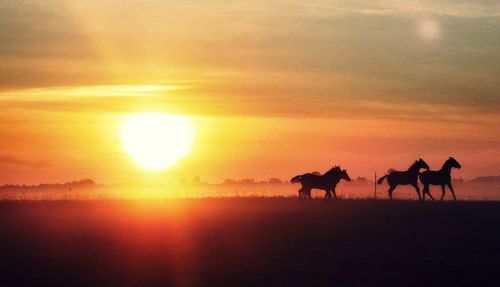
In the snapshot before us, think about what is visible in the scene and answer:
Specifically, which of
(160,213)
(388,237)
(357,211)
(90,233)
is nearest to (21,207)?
(160,213)

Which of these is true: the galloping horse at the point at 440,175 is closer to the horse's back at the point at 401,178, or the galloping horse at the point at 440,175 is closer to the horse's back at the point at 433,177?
the horse's back at the point at 433,177

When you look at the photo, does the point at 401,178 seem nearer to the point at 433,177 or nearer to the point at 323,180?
the point at 433,177

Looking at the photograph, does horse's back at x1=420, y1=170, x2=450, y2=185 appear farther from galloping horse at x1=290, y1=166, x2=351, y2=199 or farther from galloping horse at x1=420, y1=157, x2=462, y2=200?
galloping horse at x1=290, y1=166, x2=351, y2=199

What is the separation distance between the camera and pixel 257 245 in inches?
1065

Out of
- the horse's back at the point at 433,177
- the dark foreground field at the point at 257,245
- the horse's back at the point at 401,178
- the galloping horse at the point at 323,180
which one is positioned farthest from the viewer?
the horse's back at the point at 401,178

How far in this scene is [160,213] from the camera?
36906mm

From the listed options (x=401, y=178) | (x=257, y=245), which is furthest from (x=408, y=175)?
(x=257, y=245)

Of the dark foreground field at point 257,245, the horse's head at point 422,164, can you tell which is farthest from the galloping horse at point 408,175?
the dark foreground field at point 257,245

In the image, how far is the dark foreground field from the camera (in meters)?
22.1

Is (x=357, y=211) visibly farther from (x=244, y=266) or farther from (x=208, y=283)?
(x=208, y=283)

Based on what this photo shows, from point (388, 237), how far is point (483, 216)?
7100 mm

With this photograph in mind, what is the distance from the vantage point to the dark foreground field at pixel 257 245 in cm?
2212

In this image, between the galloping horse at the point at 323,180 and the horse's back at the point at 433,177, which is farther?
the horse's back at the point at 433,177

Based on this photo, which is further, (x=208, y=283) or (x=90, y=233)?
(x=90, y=233)
